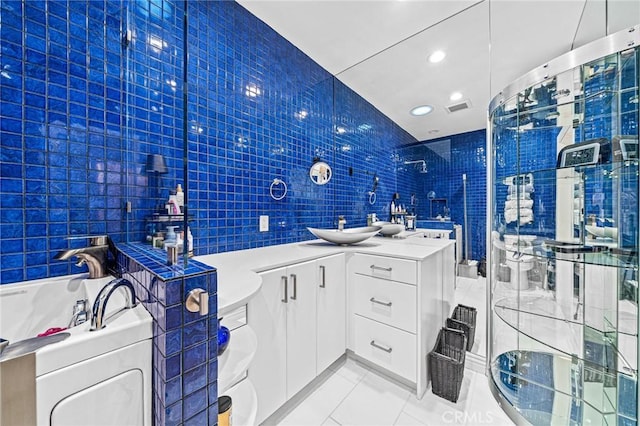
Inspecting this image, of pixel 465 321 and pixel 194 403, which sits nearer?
pixel 194 403

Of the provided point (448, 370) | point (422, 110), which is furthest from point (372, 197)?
point (448, 370)

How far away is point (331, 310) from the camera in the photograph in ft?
5.09

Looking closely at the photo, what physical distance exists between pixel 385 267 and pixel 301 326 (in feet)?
2.06

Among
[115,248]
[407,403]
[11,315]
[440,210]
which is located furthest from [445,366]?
[11,315]

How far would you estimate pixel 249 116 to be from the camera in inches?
65.9

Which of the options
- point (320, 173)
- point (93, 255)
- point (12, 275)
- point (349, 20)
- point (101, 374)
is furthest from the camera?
point (320, 173)

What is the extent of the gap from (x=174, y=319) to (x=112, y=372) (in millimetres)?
185

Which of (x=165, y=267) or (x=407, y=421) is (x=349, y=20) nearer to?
(x=165, y=267)

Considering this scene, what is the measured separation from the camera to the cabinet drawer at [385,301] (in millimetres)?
1418

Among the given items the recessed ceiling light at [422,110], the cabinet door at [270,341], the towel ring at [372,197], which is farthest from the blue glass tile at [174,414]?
the recessed ceiling light at [422,110]

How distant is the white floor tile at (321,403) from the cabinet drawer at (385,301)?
446mm

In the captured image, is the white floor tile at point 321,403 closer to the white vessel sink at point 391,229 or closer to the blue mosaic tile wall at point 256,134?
the blue mosaic tile wall at point 256,134

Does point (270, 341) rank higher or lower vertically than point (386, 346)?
higher

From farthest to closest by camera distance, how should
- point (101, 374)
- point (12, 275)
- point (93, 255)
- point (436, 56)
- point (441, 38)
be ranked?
point (436, 56), point (441, 38), point (93, 255), point (12, 275), point (101, 374)
